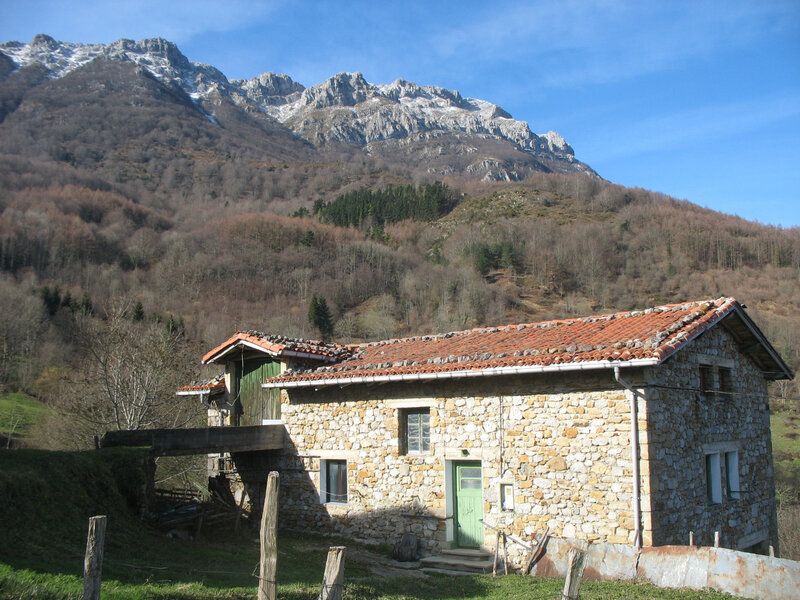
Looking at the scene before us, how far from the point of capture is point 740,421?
14.2 meters

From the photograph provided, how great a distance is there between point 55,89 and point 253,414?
158089 mm

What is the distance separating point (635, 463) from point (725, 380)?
4761 mm

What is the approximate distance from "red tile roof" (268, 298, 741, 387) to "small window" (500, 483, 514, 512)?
7.69 ft

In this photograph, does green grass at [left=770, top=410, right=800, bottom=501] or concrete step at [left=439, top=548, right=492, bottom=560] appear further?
green grass at [left=770, top=410, right=800, bottom=501]

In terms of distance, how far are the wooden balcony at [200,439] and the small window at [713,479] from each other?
9.95 metres

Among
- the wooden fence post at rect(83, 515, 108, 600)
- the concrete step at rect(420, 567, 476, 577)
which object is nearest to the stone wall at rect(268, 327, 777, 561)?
the concrete step at rect(420, 567, 476, 577)

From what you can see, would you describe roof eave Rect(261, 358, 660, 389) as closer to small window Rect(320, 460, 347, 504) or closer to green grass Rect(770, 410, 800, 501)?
small window Rect(320, 460, 347, 504)

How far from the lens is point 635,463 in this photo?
10734 mm

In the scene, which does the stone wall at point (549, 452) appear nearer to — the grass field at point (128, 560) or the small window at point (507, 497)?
the small window at point (507, 497)

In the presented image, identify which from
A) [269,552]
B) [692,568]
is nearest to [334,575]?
[269,552]

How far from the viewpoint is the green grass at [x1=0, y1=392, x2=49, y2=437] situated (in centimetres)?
3072

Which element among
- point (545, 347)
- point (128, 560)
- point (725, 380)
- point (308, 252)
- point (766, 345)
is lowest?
point (128, 560)

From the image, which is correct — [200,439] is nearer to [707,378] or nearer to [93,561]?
[93,561]

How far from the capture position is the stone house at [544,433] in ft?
36.4
